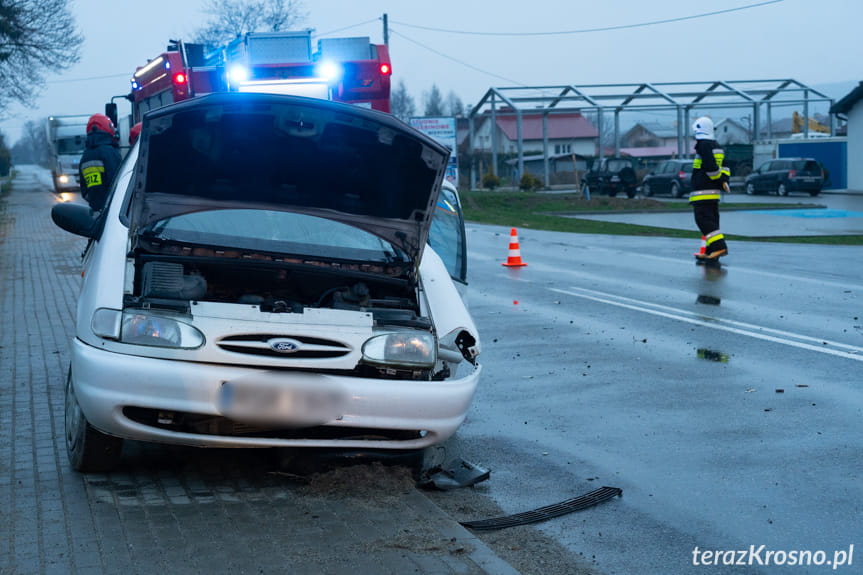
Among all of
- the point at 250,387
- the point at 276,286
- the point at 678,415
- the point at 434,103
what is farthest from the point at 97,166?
the point at 434,103

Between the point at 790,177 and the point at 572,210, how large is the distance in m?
11.4

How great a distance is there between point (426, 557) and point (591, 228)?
70.5 ft

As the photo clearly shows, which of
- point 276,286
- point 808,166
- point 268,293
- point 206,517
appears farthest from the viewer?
point 808,166

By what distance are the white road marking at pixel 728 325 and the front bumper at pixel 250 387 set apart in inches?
187

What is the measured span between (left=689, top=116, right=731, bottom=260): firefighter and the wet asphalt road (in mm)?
2388

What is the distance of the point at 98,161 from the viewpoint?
10984 millimetres

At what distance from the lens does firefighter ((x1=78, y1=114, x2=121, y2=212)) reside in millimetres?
10742

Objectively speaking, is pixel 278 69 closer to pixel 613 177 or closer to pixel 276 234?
pixel 276 234

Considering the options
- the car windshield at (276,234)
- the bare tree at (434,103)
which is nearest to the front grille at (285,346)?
the car windshield at (276,234)

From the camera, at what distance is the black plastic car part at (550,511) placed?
4.61 metres

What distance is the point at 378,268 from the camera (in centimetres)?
561

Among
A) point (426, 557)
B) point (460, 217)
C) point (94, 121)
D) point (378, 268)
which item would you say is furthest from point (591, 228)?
point (426, 557)

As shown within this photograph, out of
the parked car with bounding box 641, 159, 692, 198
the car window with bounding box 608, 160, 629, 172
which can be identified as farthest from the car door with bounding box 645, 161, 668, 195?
the car window with bounding box 608, 160, 629, 172

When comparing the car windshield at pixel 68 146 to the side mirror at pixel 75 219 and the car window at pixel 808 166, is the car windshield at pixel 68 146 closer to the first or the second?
the car window at pixel 808 166
